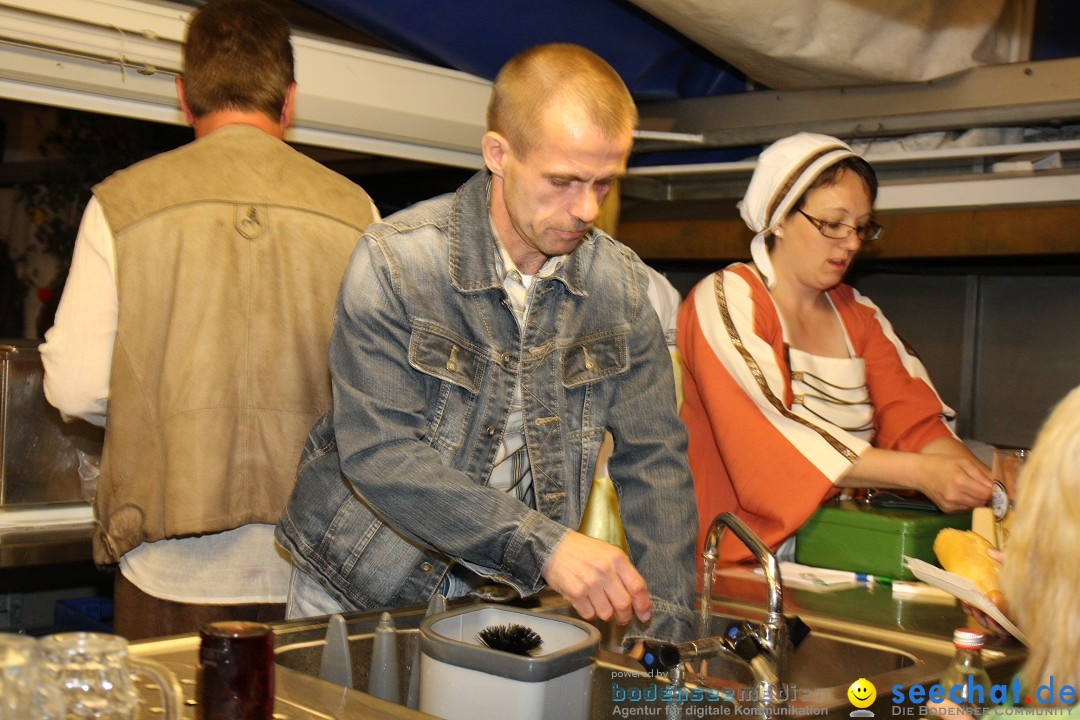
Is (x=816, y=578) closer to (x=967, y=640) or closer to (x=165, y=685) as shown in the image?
(x=967, y=640)

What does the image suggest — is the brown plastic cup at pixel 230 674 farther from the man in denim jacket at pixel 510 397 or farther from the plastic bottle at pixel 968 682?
the plastic bottle at pixel 968 682

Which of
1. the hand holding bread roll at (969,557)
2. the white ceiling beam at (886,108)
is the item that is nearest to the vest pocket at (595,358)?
the hand holding bread roll at (969,557)

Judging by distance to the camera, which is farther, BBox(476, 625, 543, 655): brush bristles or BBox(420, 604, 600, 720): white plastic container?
BBox(476, 625, 543, 655): brush bristles

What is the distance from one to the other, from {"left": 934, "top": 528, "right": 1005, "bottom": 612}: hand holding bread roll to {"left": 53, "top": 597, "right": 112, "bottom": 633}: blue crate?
1.77 m

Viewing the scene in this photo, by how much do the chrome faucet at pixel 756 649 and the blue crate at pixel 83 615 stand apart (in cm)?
166

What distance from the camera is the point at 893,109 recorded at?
2.83 m

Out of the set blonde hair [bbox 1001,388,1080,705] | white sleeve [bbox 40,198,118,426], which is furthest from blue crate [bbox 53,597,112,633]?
blonde hair [bbox 1001,388,1080,705]

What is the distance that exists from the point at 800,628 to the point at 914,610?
1.40 feet

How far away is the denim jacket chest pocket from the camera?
→ 1.53 metres

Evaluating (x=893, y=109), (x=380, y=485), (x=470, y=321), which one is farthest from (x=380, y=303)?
Result: (x=893, y=109)

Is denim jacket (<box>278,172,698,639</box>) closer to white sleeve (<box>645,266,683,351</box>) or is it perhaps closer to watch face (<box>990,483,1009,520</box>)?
watch face (<box>990,483,1009,520</box>)

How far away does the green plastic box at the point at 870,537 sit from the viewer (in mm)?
2094

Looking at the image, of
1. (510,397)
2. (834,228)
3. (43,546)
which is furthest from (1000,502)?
(43,546)

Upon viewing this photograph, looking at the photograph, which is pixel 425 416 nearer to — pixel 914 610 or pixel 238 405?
pixel 238 405
